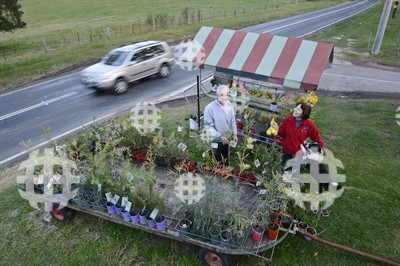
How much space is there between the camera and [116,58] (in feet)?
37.2

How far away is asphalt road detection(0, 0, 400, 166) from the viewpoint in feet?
29.2

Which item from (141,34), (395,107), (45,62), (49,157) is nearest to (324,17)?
(141,34)

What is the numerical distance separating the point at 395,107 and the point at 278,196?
7.25 metres

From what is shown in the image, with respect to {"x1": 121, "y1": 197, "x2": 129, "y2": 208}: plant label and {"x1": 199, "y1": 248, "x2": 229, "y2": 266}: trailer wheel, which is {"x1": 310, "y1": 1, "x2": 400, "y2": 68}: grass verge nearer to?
{"x1": 199, "y1": 248, "x2": 229, "y2": 266}: trailer wheel

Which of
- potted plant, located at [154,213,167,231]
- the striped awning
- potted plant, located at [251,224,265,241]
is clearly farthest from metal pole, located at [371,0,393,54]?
potted plant, located at [154,213,167,231]

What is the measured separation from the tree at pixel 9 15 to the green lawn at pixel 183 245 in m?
16.2

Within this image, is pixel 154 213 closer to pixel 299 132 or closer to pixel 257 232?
pixel 257 232

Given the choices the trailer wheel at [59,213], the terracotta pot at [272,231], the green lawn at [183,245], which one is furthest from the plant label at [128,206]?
the terracotta pot at [272,231]

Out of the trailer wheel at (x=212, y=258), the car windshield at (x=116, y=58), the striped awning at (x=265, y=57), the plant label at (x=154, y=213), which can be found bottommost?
the trailer wheel at (x=212, y=258)

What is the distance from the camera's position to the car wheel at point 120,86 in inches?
438

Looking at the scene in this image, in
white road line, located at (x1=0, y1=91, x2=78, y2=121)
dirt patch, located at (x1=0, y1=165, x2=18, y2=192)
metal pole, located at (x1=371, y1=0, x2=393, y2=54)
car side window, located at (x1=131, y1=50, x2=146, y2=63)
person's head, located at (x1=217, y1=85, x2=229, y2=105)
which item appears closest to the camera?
person's head, located at (x1=217, y1=85, x2=229, y2=105)

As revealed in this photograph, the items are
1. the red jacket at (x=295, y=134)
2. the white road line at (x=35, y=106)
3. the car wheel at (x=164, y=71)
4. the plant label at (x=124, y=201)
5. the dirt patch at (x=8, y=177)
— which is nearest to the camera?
the plant label at (x=124, y=201)

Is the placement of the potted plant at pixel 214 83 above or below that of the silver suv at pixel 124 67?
above

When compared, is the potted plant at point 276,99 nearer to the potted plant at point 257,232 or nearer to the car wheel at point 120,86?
the potted plant at point 257,232
